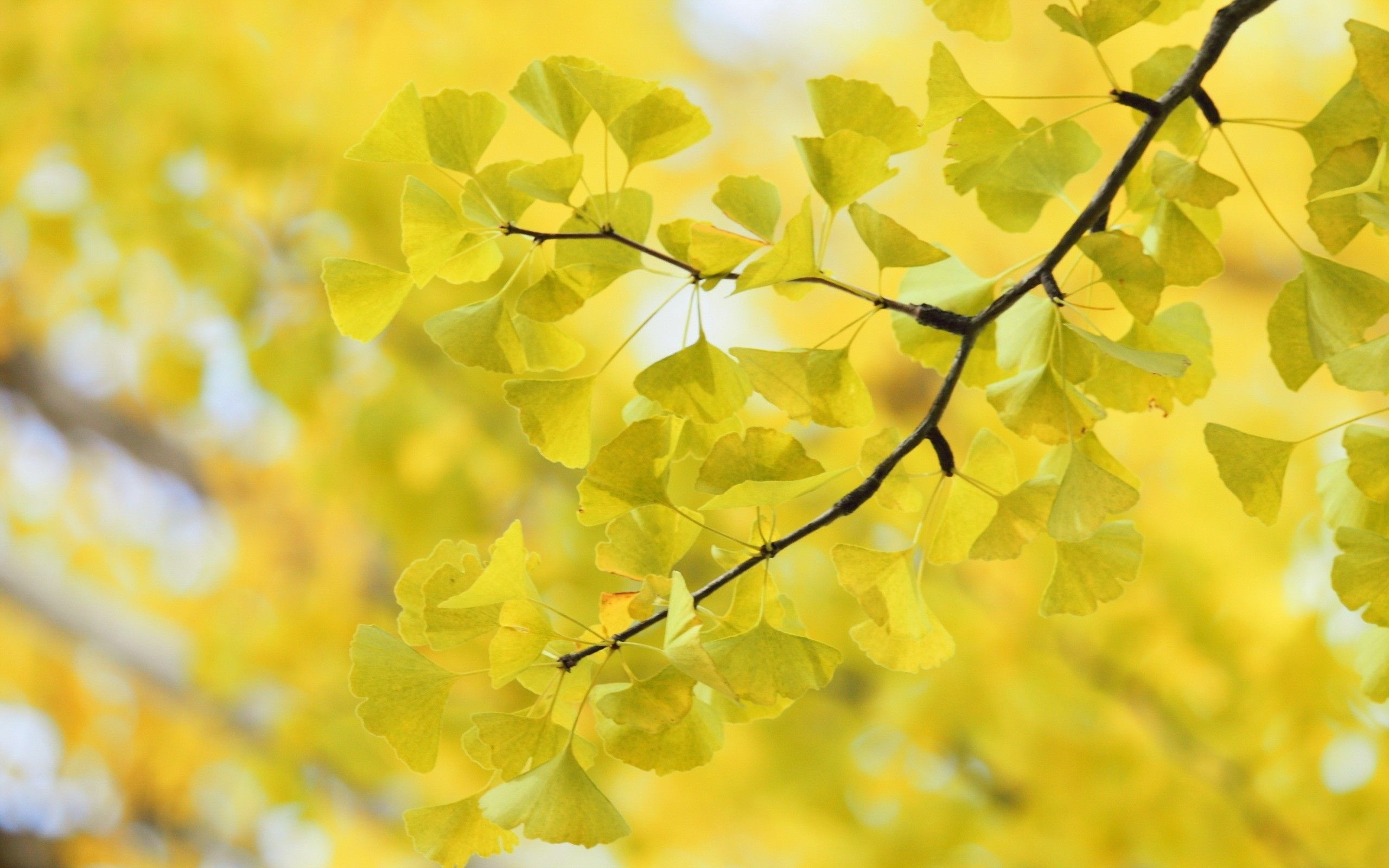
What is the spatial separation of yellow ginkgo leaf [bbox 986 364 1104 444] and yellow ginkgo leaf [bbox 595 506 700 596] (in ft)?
0.24

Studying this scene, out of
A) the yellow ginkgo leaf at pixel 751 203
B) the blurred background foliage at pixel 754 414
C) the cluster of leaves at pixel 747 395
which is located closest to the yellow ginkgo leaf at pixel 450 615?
the cluster of leaves at pixel 747 395

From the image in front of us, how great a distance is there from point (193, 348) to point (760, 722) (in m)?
0.69

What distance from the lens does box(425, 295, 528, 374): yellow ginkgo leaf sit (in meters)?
0.23

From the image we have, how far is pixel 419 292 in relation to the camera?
0.87 m

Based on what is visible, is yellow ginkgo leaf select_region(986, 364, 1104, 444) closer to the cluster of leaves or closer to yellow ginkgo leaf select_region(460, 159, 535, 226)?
the cluster of leaves

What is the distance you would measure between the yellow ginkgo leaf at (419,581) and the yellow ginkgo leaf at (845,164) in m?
0.11

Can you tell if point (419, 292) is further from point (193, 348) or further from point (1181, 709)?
point (1181, 709)

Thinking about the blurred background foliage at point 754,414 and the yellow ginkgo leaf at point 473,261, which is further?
the blurred background foliage at point 754,414

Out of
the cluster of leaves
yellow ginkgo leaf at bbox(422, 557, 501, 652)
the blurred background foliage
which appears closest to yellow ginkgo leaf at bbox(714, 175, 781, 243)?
the cluster of leaves

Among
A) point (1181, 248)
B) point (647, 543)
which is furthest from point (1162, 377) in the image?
point (647, 543)

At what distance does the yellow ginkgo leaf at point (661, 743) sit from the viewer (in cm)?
22

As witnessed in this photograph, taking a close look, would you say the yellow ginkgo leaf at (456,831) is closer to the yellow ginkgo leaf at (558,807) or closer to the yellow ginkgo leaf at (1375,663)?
the yellow ginkgo leaf at (558,807)

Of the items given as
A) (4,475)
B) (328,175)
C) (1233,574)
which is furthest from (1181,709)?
A: (4,475)

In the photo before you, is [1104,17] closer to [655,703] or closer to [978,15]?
[978,15]
